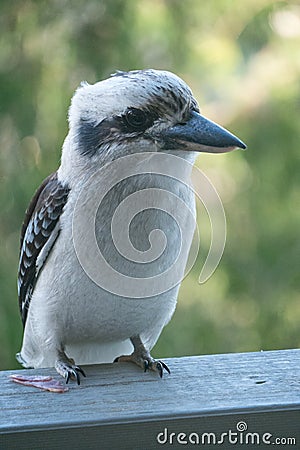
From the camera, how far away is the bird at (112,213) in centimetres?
208

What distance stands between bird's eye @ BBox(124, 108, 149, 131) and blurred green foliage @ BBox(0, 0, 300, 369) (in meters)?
1.94

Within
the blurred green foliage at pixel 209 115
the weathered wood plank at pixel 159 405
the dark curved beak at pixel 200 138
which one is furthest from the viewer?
the blurred green foliage at pixel 209 115

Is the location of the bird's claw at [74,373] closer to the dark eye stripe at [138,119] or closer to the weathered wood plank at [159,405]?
the weathered wood plank at [159,405]

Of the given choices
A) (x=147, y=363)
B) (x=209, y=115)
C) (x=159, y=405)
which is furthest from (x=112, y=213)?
(x=209, y=115)

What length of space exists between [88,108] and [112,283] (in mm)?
432

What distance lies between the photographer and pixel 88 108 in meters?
2.23

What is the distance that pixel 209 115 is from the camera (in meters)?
4.12

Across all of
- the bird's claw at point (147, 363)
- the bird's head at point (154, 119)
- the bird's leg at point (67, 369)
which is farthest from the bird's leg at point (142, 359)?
the bird's head at point (154, 119)

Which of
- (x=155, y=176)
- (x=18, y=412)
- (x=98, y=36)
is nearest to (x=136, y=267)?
(x=155, y=176)

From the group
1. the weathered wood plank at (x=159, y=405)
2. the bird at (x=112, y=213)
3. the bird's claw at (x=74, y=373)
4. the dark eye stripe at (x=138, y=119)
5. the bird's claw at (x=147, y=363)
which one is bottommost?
the weathered wood plank at (x=159, y=405)

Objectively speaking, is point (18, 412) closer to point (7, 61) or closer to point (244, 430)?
point (244, 430)

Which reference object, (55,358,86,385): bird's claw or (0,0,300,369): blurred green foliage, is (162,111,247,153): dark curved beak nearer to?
(55,358,86,385): bird's claw

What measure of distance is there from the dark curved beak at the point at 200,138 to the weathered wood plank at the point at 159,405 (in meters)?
0.49

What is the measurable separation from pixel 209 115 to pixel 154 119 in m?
2.06
